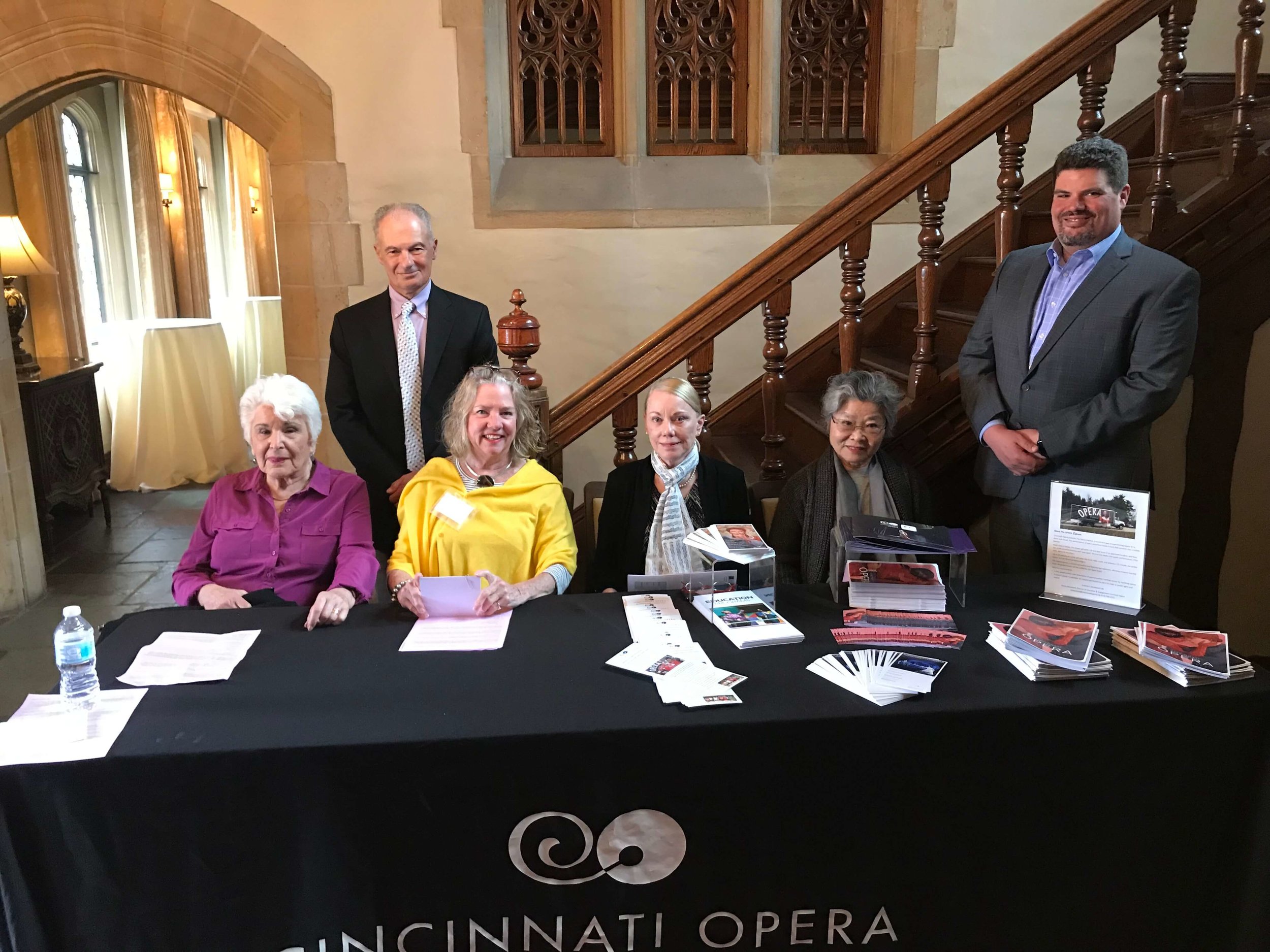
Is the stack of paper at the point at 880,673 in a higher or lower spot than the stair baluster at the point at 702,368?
lower

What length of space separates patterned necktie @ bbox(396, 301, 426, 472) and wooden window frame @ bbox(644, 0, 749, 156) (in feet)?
7.11

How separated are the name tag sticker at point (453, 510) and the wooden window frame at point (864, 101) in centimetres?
288

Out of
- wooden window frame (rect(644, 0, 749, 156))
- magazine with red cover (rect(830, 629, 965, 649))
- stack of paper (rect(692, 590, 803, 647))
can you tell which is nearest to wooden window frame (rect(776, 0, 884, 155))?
wooden window frame (rect(644, 0, 749, 156))

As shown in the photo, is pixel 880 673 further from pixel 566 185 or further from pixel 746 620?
pixel 566 185

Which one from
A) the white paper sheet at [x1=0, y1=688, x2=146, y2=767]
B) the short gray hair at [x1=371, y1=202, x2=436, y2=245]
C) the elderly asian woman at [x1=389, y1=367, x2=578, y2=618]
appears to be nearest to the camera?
the white paper sheet at [x1=0, y1=688, x2=146, y2=767]

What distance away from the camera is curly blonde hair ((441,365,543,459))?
232 centimetres

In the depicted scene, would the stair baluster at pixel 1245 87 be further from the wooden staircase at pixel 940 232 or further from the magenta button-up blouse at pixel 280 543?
the magenta button-up blouse at pixel 280 543

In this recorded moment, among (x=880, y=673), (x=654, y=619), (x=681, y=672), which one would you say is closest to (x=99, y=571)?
(x=654, y=619)

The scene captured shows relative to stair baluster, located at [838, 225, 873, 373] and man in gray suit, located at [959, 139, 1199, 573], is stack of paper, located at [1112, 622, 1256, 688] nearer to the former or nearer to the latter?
man in gray suit, located at [959, 139, 1199, 573]

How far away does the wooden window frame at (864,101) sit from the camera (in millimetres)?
4309

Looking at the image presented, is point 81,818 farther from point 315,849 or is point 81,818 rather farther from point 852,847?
point 852,847

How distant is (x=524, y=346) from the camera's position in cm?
268

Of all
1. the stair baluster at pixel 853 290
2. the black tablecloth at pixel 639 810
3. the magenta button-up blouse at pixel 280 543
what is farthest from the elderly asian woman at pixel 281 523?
the stair baluster at pixel 853 290

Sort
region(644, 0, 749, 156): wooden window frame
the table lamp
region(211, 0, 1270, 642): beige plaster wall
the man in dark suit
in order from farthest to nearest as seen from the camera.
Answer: the table lamp < region(644, 0, 749, 156): wooden window frame < region(211, 0, 1270, 642): beige plaster wall < the man in dark suit
